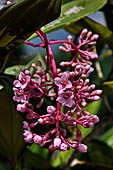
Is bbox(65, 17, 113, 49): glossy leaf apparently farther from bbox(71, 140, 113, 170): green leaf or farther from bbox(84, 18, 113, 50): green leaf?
bbox(71, 140, 113, 170): green leaf

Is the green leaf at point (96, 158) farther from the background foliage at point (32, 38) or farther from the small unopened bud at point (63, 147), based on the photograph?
the small unopened bud at point (63, 147)

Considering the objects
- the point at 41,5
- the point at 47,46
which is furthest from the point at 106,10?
the point at 41,5

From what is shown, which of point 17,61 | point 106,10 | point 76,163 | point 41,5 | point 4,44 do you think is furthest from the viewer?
point 17,61

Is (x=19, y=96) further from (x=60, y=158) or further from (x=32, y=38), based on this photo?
(x=60, y=158)

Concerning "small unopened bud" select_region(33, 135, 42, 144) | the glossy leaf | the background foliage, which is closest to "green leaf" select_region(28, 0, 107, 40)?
the background foliage

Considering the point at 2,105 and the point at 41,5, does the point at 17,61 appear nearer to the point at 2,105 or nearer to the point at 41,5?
the point at 2,105

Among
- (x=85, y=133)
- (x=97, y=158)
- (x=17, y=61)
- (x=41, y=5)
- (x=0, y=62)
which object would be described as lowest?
(x=97, y=158)
